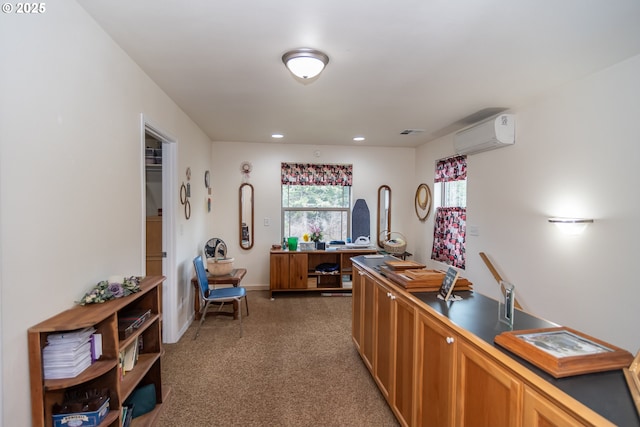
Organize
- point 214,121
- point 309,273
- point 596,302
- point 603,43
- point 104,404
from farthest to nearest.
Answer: point 309,273 < point 214,121 < point 596,302 < point 603,43 < point 104,404

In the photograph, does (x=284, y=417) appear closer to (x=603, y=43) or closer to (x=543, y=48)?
(x=543, y=48)

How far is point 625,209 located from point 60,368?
11.5ft

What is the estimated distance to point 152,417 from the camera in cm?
201

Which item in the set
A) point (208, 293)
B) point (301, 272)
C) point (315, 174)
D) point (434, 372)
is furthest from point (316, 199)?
point (434, 372)

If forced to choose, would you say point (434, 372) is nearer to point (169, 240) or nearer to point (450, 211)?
point (169, 240)

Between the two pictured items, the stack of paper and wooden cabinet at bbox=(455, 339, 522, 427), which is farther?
the stack of paper

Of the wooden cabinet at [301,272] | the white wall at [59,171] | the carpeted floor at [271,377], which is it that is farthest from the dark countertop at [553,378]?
the wooden cabinet at [301,272]

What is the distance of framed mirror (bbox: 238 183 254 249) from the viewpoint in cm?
530

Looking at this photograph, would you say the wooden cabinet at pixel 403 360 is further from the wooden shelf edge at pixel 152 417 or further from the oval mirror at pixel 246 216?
the oval mirror at pixel 246 216

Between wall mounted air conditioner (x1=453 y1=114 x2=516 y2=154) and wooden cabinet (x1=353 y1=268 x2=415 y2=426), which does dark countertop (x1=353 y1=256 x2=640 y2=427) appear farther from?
wall mounted air conditioner (x1=453 y1=114 x2=516 y2=154)

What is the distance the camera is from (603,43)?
79.4 inches

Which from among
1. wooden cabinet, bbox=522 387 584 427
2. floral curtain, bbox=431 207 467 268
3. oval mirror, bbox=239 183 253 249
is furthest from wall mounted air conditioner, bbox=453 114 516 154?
oval mirror, bbox=239 183 253 249

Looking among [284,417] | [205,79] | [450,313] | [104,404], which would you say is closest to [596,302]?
[450,313]

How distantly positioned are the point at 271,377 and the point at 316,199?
3369 mm
